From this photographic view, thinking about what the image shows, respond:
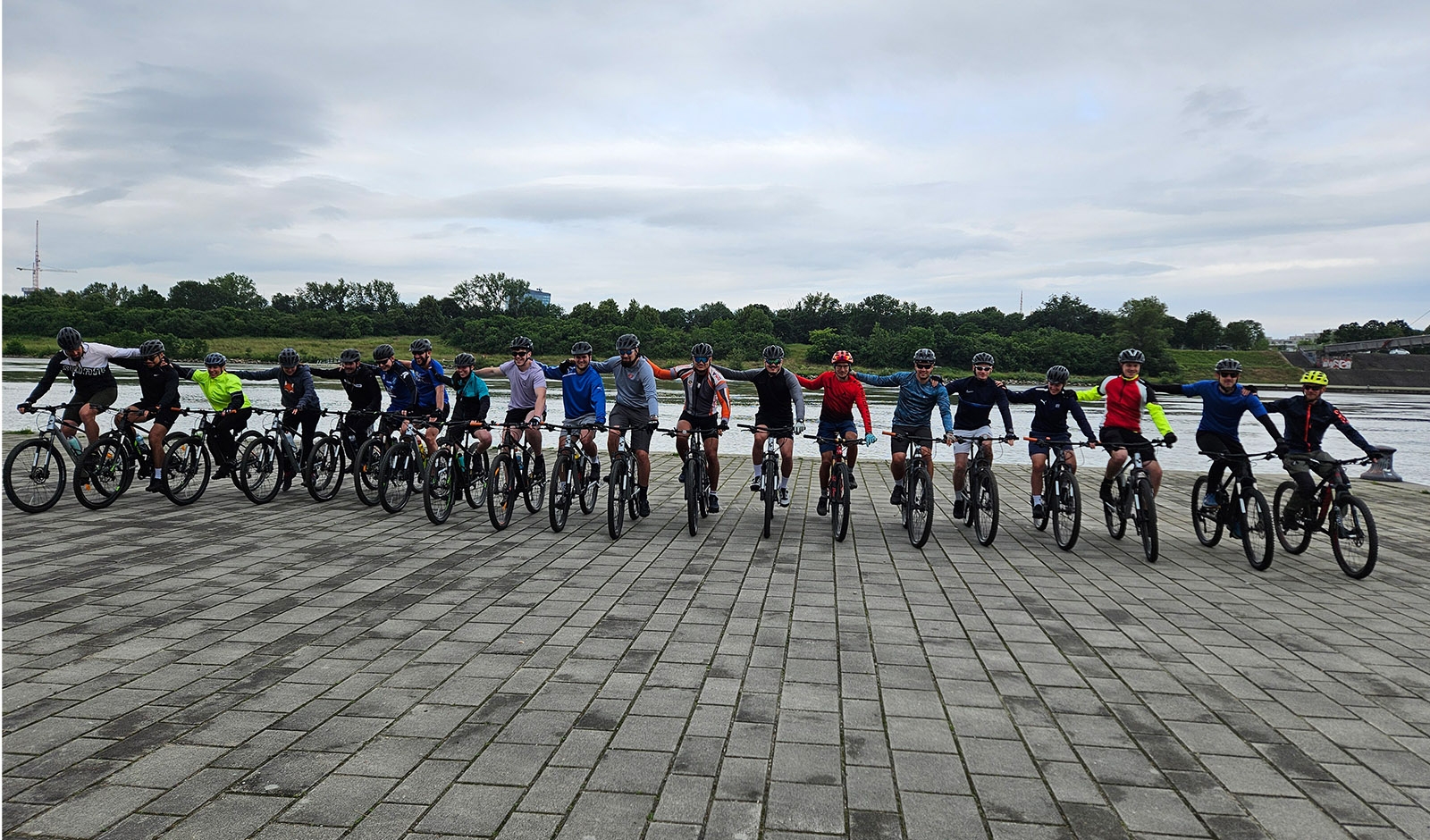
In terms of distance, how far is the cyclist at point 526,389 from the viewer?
31.4ft

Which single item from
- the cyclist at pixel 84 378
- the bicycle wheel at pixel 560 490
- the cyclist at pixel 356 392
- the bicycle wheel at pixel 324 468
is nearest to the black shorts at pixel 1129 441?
the bicycle wheel at pixel 560 490

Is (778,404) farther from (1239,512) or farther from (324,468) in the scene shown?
(324,468)

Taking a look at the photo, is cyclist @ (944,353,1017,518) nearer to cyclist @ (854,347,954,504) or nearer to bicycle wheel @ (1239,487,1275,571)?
cyclist @ (854,347,954,504)

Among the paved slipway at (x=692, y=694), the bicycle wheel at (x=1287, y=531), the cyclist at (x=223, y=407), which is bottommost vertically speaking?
the paved slipway at (x=692, y=694)

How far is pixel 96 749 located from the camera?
3.54m

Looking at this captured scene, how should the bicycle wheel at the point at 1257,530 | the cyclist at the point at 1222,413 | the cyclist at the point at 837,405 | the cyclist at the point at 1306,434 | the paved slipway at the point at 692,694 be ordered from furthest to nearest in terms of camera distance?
1. the cyclist at the point at 837,405
2. the cyclist at the point at 1222,413
3. the cyclist at the point at 1306,434
4. the bicycle wheel at the point at 1257,530
5. the paved slipway at the point at 692,694

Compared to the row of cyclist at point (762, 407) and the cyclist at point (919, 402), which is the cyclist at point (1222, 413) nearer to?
the row of cyclist at point (762, 407)

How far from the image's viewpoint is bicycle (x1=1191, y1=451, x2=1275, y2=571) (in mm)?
7824

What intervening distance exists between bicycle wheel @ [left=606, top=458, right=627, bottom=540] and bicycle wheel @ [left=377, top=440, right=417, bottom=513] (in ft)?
7.94

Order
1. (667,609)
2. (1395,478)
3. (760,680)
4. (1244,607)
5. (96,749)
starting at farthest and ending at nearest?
(1395,478), (1244,607), (667,609), (760,680), (96,749)

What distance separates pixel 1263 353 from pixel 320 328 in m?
100

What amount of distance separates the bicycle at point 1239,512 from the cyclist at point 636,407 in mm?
A: 5408

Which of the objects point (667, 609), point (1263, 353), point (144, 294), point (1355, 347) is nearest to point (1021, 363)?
point (667, 609)

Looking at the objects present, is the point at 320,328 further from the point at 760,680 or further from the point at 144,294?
the point at 760,680
